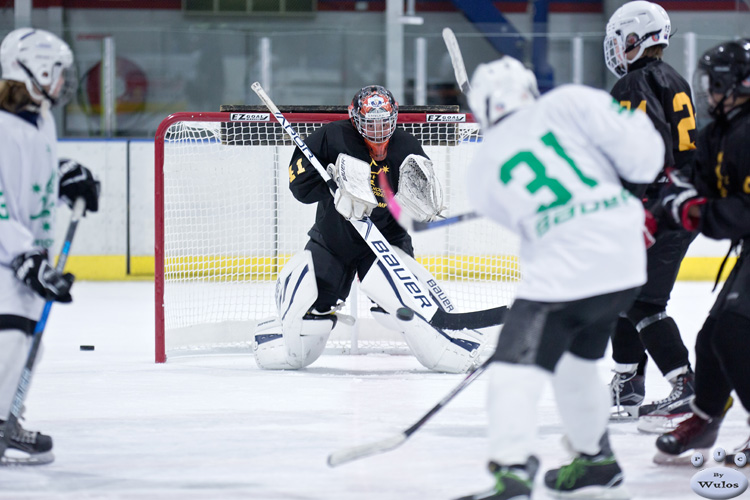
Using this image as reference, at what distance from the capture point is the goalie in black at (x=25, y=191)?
7.44 feet

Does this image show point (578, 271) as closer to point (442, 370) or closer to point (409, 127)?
point (442, 370)

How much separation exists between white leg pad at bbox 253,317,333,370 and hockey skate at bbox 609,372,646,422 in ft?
3.98

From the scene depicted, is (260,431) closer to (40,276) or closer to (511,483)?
(40,276)

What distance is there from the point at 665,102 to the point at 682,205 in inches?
26.1

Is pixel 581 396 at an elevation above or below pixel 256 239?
above

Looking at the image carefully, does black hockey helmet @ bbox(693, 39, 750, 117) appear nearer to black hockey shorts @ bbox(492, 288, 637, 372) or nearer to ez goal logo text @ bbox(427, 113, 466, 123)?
black hockey shorts @ bbox(492, 288, 637, 372)

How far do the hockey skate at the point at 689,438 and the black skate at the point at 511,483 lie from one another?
28.9 inches

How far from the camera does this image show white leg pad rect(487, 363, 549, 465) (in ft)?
5.93

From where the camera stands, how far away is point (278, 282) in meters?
3.89

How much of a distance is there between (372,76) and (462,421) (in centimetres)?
506

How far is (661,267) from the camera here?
2.81 m

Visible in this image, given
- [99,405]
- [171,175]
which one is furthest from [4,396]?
[171,175]

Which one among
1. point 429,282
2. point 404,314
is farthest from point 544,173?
point 429,282

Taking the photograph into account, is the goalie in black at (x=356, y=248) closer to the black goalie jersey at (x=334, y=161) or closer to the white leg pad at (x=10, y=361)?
the black goalie jersey at (x=334, y=161)
